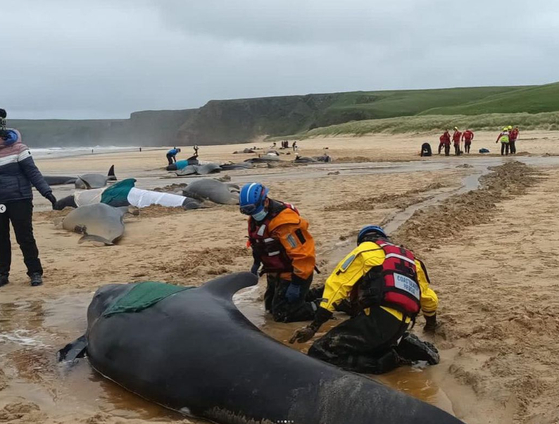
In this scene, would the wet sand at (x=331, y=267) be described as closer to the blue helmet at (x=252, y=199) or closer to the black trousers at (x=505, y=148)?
the blue helmet at (x=252, y=199)

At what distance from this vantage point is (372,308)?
4863 millimetres

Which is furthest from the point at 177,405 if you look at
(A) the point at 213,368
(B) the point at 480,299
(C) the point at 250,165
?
(C) the point at 250,165

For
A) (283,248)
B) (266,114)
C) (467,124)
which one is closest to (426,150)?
(467,124)

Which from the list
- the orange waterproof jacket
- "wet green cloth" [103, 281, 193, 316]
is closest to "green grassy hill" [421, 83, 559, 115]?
the orange waterproof jacket

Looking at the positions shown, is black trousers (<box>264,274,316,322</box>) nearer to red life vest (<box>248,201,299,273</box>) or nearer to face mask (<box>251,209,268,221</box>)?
red life vest (<box>248,201,299,273</box>)

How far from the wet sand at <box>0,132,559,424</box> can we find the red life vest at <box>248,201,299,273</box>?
60 cm

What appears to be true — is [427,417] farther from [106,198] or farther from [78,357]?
[106,198]

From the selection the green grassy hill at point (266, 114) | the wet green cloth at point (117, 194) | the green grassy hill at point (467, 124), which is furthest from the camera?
the green grassy hill at point (266, 114)

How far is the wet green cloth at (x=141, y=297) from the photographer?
5207 millimetres

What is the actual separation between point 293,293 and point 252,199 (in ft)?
3.50

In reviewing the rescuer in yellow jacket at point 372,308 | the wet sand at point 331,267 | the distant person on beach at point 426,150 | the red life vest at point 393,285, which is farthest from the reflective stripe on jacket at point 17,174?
the distant person on beach at point 426,150

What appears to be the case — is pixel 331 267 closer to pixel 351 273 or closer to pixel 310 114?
pixel 351 273

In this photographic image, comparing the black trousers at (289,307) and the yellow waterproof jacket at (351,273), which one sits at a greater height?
the yellow waterproof jacket at (351,273)

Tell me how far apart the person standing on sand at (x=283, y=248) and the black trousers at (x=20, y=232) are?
3239 mm
